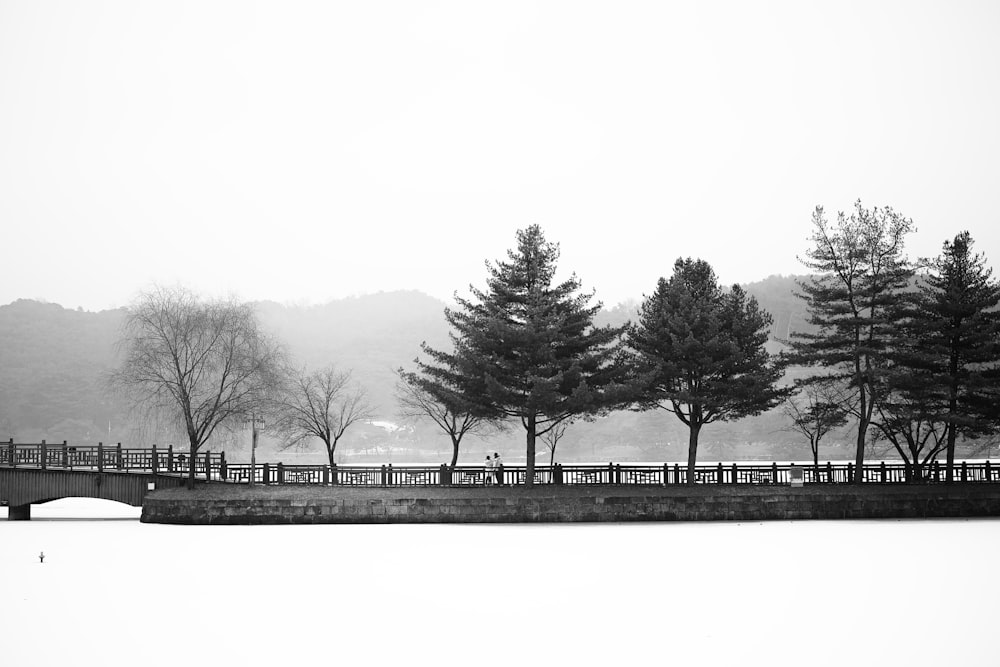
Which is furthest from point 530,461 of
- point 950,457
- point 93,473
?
point 950,457

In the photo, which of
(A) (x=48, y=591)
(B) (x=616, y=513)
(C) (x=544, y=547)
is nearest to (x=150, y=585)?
(A) (x=48, y=591)

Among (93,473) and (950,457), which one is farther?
(950,457)

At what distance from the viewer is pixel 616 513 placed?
1441 inches

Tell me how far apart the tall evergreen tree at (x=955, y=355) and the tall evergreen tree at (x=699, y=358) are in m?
5.73

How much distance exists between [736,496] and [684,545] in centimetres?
1018

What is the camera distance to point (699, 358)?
3934 cm

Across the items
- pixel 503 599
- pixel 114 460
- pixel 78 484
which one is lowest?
pixel 503 599

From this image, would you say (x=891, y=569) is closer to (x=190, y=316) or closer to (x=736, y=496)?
(x=736, y=496)

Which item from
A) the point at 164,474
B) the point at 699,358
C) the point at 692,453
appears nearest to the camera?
the point at 164,474

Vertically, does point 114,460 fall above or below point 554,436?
below

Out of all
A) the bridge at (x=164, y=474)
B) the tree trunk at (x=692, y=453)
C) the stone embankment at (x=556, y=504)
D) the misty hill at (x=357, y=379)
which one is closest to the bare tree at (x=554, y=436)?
the bridge at (x=164, y=474)

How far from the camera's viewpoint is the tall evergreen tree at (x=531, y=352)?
3778 cm

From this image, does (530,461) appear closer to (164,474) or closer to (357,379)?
(164,474)

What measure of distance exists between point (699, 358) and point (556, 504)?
8.66 m
